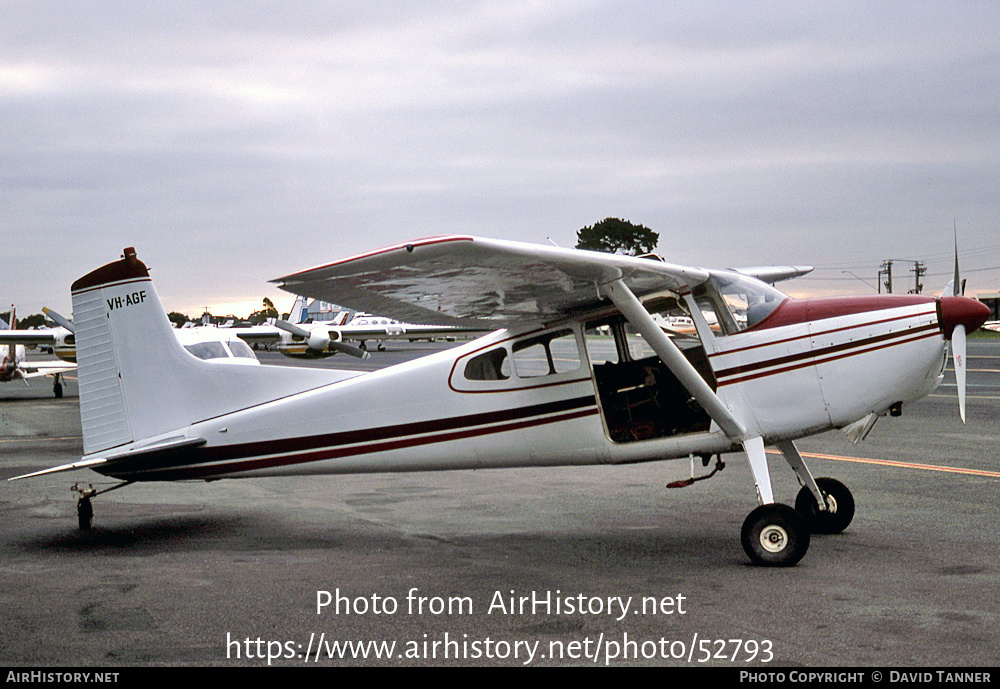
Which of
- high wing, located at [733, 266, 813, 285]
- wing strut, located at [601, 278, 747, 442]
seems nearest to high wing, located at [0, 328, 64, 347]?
high wing, located at [733, 266, 813, 285]

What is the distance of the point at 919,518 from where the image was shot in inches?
322

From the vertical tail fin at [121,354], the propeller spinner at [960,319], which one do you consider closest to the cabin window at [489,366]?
the vertical tail fin at [121,354]

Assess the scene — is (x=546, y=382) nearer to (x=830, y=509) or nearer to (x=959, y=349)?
(x=830, y=509)

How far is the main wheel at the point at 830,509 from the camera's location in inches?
303

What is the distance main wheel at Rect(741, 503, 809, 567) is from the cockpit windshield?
4.84 feet

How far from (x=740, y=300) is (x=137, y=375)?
523 centimetres

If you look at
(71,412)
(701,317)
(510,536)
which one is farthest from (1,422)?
(701,317)

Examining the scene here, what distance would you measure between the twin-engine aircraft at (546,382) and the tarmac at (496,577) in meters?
0.65

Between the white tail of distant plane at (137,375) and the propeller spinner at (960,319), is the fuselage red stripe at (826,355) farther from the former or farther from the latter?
the white tail of distant plane at (137,375)

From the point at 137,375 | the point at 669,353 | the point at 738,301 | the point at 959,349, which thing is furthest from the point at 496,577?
the point at 137,375

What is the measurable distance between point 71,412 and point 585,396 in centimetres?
2101

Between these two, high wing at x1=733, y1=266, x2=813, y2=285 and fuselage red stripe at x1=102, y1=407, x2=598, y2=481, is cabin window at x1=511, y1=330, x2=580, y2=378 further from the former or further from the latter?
high wing at x1=733, y1=266, x2=813, y2=285

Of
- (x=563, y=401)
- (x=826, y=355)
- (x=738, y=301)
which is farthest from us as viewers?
(x=563, y=401)

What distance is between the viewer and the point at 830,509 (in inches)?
304
